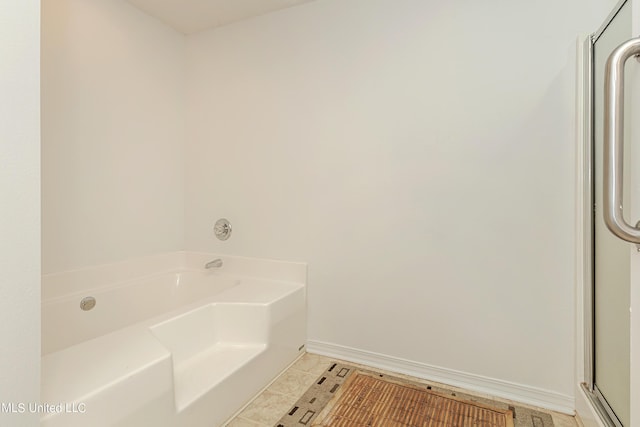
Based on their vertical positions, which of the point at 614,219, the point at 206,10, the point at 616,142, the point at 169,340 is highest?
the point at 206,10

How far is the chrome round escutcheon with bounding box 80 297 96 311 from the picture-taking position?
197 cm

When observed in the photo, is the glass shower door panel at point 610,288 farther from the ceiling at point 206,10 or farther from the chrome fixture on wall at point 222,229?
the chrome fixture on wall at point 222,229

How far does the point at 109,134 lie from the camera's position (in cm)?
217

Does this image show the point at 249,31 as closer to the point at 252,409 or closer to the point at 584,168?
the point at 584,168

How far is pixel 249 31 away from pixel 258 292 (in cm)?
184

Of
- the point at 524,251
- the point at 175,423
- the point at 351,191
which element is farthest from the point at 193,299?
the point at 524,251

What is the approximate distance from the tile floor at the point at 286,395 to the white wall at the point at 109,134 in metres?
1.35

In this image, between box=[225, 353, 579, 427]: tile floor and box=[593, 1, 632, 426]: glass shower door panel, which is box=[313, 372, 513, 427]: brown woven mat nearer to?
box=[225, 353, 579, 427]: tile floor

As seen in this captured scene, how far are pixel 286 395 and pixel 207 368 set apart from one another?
17.0 inches

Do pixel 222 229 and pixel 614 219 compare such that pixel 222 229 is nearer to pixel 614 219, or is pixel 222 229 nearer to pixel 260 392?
pixel 260 392

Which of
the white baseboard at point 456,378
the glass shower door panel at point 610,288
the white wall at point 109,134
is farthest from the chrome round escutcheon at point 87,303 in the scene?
the glass shower door panel at point 610,288

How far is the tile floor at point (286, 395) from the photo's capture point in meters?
1.54

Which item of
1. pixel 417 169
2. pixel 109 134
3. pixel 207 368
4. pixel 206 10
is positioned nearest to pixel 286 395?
pixel 207 368

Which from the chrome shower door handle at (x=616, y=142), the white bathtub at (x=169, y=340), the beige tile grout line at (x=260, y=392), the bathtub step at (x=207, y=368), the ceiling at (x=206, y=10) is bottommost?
the beige tile grout line at (x=260, y=392)
